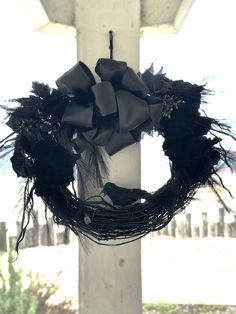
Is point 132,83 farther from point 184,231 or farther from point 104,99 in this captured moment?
point 184,231

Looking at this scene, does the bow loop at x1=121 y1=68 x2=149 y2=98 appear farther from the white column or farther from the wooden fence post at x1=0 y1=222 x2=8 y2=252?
the wooden fence post at x1=0 y1=222 x2=8 y2=252

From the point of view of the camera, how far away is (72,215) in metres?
0.65

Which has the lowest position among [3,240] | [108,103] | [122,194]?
[3,240]

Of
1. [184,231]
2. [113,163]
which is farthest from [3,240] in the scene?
[113,163]

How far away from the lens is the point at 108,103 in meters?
0.64

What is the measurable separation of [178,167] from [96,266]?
239mm

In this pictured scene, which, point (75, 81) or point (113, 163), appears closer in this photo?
point (75, 81)

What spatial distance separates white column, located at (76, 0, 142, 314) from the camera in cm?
77

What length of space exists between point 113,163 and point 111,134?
99mm

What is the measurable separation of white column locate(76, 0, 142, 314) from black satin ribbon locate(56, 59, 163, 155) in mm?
108

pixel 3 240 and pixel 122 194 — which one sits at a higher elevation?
pixel 122 194

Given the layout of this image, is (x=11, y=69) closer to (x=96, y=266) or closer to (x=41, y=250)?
(x=96, y=266)

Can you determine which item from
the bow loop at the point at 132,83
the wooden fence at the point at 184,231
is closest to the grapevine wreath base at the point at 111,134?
the bow loop at the point at 132,83

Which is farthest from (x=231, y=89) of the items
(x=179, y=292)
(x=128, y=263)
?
(x=179, y=292)
